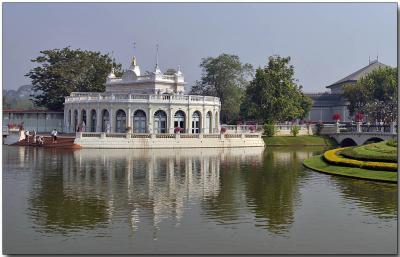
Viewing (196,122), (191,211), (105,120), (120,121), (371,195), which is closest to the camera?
(191,211)

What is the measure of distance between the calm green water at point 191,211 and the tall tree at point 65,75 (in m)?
60.2

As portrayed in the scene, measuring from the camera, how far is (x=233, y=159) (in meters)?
57.6

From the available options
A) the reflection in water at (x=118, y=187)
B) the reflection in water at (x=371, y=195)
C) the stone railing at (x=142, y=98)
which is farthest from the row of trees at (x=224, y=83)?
the reflection in water at (x=371, y=195)

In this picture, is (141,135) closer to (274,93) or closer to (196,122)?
(196,122)

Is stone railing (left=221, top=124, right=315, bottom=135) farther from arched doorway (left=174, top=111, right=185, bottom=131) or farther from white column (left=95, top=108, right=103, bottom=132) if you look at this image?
white column (left=95, top=108, right=103, bottom=132)

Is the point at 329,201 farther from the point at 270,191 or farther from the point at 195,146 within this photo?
the point at 195,146

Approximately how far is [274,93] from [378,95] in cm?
2081

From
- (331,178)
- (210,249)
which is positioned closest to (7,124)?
(331,178)

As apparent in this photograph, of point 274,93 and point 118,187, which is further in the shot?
point 274,93

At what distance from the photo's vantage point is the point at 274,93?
95688mm

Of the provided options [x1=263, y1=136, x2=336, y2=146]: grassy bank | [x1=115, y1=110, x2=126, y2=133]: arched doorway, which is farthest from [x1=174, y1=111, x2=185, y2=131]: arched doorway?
[x1=263, y1=136, x2=336, y2=146]: grassy bank

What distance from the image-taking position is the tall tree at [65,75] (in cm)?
Result: 10499

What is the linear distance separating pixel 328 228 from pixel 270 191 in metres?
10.2

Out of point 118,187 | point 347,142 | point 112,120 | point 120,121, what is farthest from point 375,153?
point 347,142
